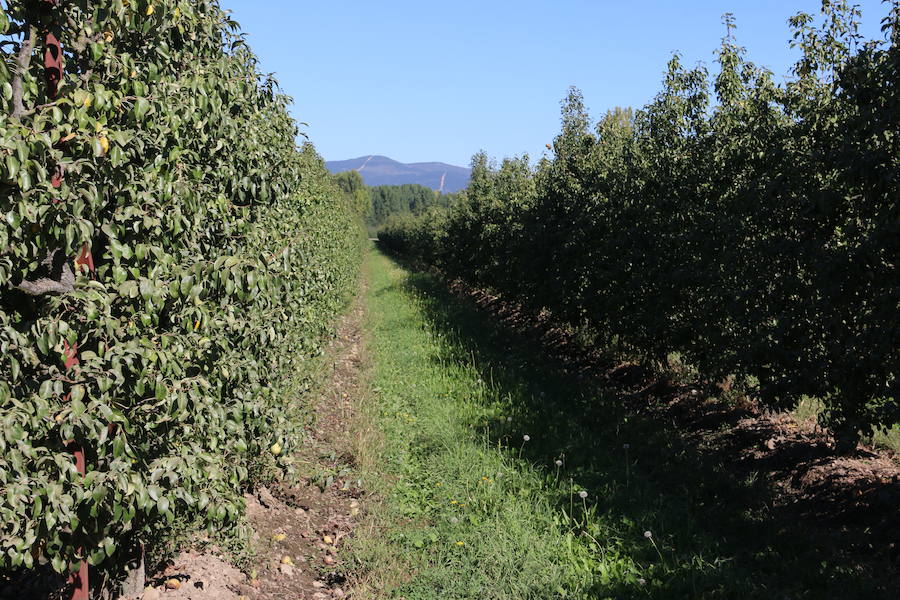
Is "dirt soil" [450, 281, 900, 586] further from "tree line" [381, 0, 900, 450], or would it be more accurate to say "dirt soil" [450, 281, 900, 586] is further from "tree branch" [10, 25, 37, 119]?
"tree branch" [10, 25, 37, 119]

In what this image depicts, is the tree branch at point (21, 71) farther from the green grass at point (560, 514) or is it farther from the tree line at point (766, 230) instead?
the tree line at point (766, 230)

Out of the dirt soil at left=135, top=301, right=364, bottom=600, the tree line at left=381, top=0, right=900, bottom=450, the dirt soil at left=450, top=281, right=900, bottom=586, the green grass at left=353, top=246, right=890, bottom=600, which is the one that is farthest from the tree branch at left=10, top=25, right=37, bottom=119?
the dirt soil at left=450, top=281, right=900, bottom=586

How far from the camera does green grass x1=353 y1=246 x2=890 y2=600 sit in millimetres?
4277

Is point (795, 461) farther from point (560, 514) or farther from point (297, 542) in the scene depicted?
point (297, 542)

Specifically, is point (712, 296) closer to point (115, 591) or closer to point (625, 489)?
point (625, 489)

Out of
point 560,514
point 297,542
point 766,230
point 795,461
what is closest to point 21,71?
point 297,542

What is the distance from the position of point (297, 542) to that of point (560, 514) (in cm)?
227

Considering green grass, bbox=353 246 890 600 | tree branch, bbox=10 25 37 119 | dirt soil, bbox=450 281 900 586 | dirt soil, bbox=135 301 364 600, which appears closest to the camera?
tree branch, bbox=10 25 37 119

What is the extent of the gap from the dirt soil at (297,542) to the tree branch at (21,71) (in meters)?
2.84

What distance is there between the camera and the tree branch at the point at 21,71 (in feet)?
7.75

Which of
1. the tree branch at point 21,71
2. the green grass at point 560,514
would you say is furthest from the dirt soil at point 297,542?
the tree branch at point 21,71

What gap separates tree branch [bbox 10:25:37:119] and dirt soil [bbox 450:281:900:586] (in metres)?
6.11

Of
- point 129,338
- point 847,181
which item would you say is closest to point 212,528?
point 129,338

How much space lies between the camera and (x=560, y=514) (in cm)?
515
